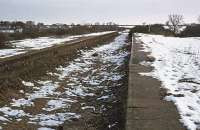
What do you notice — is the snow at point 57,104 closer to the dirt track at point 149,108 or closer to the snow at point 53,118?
the snow at point 53,118

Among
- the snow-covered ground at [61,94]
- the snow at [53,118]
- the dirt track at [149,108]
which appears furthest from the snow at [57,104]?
the dirt track at [149,108]

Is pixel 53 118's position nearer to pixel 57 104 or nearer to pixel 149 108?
pixel 57 104

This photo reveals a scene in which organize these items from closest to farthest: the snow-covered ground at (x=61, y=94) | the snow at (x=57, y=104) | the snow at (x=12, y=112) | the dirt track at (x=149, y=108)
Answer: the dirt track at (x=149, y=108)
the snow-covered ground at (x=61, y=94)
the snow at (x=12, y=112)
the snow at (x=57, y=104)

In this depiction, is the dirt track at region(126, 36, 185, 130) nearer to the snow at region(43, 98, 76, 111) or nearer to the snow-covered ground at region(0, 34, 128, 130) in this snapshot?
the snow-covered ground at region(0, 34, 128, 130)

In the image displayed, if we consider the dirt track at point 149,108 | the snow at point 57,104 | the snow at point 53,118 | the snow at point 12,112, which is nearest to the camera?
the dirt track at point 149,108

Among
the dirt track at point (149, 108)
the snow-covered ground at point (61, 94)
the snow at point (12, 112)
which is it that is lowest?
the snow-covered ground at point (61, 94)

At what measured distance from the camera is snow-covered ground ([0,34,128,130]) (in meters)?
8.45

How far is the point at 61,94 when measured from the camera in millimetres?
10805

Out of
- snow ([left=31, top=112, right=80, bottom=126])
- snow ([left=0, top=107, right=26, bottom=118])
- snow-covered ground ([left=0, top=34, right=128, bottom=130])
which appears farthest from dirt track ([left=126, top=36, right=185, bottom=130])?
snow ([left=0, top=107, right=26, bottom=118])

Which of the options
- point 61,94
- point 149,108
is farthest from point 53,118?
point 61,94

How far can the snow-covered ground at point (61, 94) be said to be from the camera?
8.45 metres

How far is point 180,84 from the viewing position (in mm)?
11328

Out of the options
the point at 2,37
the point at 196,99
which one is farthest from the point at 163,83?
the point at 2,37

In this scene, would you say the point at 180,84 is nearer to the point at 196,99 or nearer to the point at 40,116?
the point at 196,99
